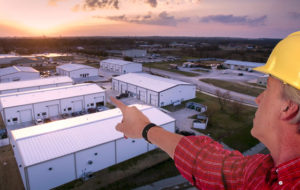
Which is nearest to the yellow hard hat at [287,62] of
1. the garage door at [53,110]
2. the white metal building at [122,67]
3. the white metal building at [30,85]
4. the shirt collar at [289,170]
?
the shirt collar at [289,170]

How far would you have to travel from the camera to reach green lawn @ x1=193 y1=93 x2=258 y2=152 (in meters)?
19.3

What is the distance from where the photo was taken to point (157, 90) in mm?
29703

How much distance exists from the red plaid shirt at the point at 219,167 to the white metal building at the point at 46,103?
26.6 metres

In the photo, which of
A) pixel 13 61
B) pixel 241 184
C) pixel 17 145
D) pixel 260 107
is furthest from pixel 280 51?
pixel 13 61

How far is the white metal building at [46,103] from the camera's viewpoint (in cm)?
2361

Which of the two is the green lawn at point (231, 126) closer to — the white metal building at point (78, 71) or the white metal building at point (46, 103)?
the white metal building at point (46, 103)

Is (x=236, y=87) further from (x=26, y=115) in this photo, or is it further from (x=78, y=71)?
A: (x=26, y=115)

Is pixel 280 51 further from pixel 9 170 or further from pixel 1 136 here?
pixel 1 136

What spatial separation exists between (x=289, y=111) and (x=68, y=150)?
49.1 feet

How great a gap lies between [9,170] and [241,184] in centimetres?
1846

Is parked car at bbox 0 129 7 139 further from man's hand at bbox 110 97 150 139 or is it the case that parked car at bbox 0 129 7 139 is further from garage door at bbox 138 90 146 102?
man's hand at bbox 110 97 150 139

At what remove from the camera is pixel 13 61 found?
6322 cm

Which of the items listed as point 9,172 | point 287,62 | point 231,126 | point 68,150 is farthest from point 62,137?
point 231,126

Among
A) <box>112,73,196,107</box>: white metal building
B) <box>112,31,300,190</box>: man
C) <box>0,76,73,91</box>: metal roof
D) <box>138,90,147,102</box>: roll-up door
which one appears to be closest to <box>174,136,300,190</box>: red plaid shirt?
<box>112,31,300,190</box>: man
